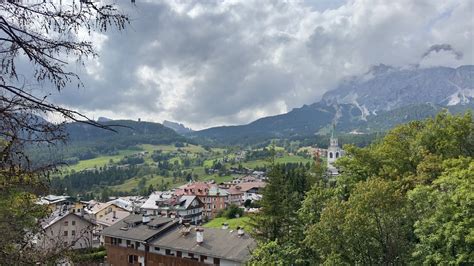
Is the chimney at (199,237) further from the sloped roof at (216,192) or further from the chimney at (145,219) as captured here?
the sloped roof at (216,192)

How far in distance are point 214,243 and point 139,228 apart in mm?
12338

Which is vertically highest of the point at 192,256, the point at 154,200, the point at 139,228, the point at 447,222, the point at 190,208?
the point at 447,222

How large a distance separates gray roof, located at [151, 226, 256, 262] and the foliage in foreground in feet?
19.1

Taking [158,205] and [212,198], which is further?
[212,198]

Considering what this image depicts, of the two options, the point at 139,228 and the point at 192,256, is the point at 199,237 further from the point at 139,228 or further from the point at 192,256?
the point at 139,228

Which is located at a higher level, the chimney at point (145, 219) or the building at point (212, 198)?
the chimney at point (145, 219)

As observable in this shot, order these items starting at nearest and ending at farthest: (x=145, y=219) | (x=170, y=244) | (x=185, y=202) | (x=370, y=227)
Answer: (x=370, y=227) → (x=170, y=244) → (x=145, y=219) → (x=185, y=202)

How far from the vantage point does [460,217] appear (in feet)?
68.1

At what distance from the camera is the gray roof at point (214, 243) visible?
122 ft

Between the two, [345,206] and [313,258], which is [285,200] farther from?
[345,206]

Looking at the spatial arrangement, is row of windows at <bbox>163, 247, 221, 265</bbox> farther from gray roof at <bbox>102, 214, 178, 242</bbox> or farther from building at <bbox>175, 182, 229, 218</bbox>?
building at <bbox>175, 182, 229, 218</bbox>

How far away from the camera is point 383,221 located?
2302 cm

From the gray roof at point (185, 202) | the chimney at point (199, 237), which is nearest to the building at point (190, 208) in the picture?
the gray roof at point (185, 202)

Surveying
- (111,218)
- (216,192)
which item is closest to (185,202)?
(216,192)
